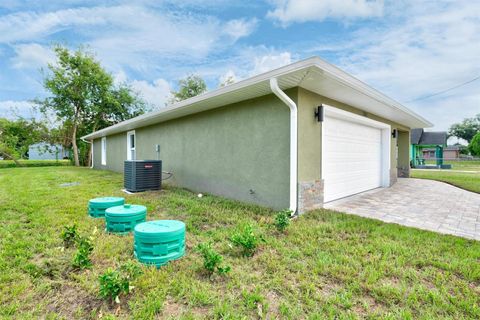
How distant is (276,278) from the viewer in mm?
2168

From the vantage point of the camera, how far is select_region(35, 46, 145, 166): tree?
17.1 meters

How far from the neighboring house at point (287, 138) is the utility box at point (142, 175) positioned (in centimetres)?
77

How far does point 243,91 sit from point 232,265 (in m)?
3.10

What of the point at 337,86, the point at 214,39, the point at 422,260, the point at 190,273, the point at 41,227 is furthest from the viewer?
the point at 214,39

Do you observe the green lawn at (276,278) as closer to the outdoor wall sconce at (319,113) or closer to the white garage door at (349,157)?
the white garage door at (349,157)

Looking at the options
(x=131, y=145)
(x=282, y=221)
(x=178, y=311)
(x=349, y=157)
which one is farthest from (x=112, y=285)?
(x=131, y=145)

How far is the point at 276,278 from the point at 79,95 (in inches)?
815

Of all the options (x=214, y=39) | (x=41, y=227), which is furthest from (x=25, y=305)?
(x=214, y=39)

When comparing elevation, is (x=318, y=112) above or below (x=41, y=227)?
above

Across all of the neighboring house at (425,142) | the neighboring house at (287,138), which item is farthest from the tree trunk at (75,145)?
the neighboring house at (425,142)

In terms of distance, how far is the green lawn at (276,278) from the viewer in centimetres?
176

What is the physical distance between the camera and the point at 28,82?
18.2 metres

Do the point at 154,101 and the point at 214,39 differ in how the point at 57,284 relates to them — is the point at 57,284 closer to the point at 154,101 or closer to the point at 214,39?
the point at 214,39

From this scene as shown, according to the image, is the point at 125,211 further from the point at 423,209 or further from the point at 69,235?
the point at 423,209
